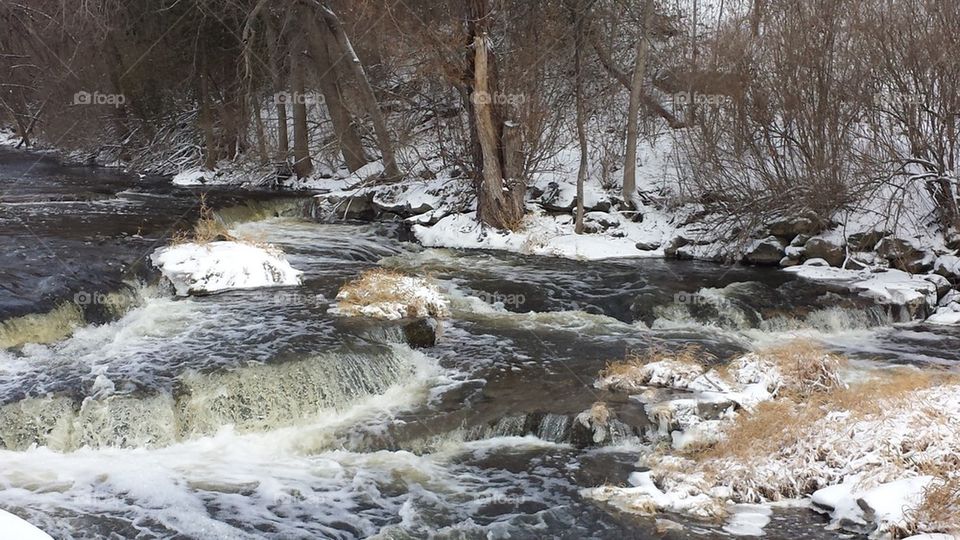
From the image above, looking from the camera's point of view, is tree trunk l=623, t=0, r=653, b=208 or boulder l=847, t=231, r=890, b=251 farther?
tree trunk l=623, t=0, r=653, b=208

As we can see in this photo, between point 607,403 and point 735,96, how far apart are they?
8604 mm

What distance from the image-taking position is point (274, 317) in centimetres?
1010

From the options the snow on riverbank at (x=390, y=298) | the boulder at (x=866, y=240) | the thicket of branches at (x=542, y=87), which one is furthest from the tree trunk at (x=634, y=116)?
the snow on riverbank at (x=390, y=298)

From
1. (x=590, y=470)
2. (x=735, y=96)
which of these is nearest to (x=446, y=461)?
(x=590, y=470)

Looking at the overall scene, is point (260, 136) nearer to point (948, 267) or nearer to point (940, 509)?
point (948, 267)

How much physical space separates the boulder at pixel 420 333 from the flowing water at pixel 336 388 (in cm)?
16

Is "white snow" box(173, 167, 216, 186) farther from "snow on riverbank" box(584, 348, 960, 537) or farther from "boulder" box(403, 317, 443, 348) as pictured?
"snow on riverbank" box(584, 348, 960, 537)

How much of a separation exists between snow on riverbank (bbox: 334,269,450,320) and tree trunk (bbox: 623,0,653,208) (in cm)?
614

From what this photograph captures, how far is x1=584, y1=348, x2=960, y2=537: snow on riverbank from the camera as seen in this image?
605 centimetres

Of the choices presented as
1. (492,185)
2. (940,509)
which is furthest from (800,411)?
(492,185)

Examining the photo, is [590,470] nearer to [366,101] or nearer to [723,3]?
[366,101]

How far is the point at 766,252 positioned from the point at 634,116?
375 cm

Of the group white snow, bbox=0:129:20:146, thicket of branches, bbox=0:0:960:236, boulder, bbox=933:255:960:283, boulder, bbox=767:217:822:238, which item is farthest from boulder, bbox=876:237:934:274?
white snow, bbox=0:129:20:146

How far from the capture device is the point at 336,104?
20.9m
